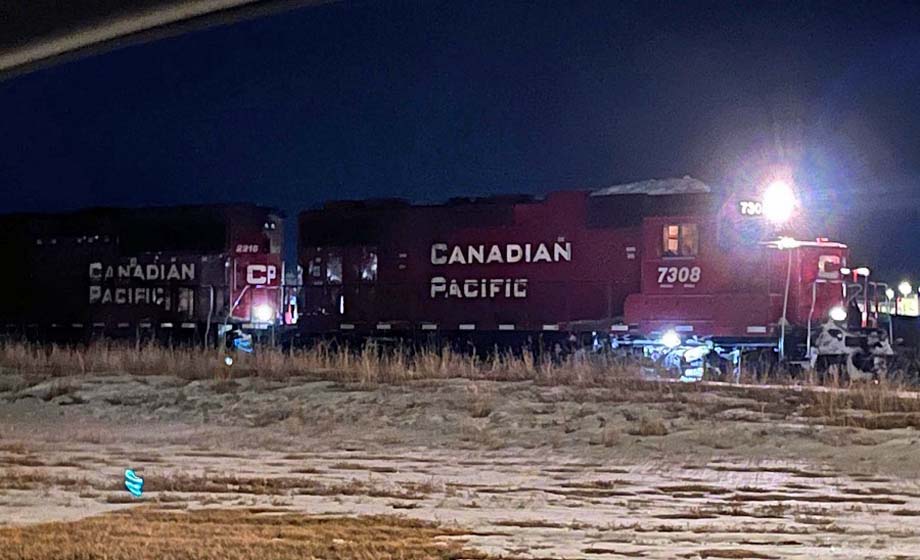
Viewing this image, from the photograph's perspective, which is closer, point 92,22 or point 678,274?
point 92,22

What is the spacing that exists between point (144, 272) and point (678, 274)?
13633mm

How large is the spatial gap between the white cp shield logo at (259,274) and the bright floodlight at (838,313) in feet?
44.9

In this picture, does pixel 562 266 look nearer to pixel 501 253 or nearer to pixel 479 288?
pixel 501 253

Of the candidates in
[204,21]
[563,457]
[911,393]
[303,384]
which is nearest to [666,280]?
[911,393]

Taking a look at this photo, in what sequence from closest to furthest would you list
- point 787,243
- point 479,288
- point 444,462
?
point 444,462 → point 787,243 → point 479,288

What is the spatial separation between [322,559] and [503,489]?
342 centimetres

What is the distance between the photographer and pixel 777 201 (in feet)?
69.4

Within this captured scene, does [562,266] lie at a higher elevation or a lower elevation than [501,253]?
lower

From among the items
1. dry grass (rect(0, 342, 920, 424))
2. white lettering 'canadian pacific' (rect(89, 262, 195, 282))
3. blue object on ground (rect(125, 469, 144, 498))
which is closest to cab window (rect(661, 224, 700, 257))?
dry grass (rect(0, 342, 920, 424))

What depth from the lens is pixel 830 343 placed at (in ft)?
65.3

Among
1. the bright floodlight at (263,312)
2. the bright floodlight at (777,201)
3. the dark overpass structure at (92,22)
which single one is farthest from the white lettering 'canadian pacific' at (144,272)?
the dark overpass structure at (92,22)

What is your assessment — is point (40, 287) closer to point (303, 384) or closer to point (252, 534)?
point (303, 384)

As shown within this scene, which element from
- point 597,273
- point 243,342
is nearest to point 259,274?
point 243,342

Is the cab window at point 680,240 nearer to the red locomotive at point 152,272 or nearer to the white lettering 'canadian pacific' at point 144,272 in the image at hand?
the red locomotive at point 152,272
